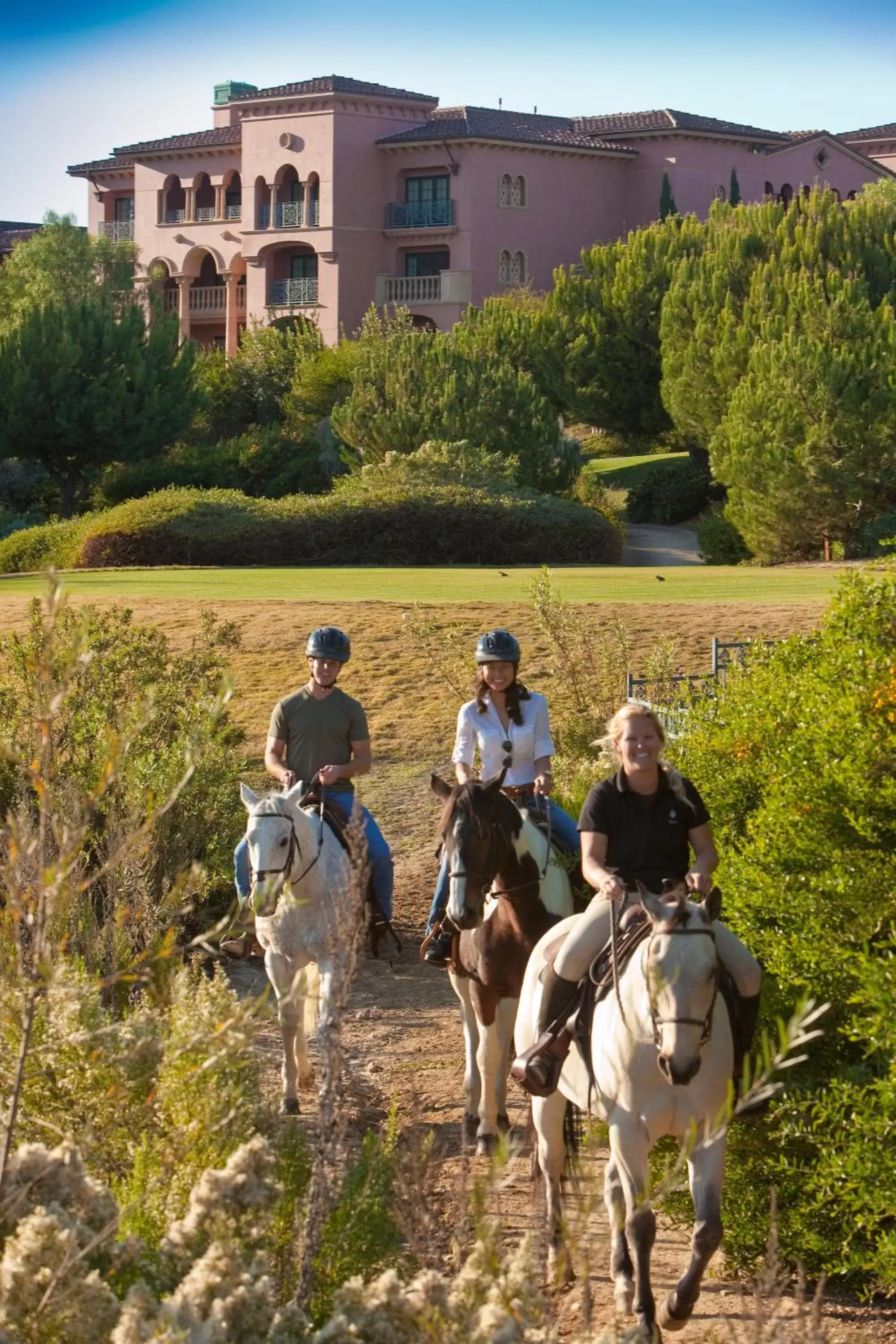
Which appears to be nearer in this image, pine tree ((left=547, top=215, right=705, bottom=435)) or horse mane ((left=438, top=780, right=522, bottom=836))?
horse mane ((left=438, top=780, right=522, bottom=836))

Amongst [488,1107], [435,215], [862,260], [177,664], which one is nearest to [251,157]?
[435,215]

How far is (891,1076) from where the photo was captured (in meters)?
6.73

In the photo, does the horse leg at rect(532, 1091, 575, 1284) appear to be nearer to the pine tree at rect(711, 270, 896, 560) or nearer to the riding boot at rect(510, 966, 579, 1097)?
the riding boot at rect(510, 966, 579, 1097)

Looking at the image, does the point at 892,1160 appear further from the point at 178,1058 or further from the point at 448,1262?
the point at 178,1058

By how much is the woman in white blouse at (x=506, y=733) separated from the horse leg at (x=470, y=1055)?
19 centimetres

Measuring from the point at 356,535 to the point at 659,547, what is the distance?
38.8ft

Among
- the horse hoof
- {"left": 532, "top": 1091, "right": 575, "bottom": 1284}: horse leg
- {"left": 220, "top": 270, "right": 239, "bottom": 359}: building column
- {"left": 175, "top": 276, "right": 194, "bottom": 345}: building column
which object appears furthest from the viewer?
{"left": 175, "top": 276, "right": 194, "bottom": 345}: building column

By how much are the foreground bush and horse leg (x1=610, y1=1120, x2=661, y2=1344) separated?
560mm

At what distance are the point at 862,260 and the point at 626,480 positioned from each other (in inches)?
459

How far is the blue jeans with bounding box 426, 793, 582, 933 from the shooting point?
10.1 m

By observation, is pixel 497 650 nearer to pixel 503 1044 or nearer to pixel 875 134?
pixel 503 1044

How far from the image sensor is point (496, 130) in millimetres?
76625

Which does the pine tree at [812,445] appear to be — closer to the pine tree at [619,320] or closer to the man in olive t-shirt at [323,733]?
the pine tree at [619,320]

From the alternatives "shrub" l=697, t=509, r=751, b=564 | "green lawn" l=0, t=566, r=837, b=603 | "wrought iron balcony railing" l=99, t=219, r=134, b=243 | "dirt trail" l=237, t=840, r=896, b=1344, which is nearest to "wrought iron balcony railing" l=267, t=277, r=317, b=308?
"wrought iron balcony railing" l=99, t=219, r=134, b=243
